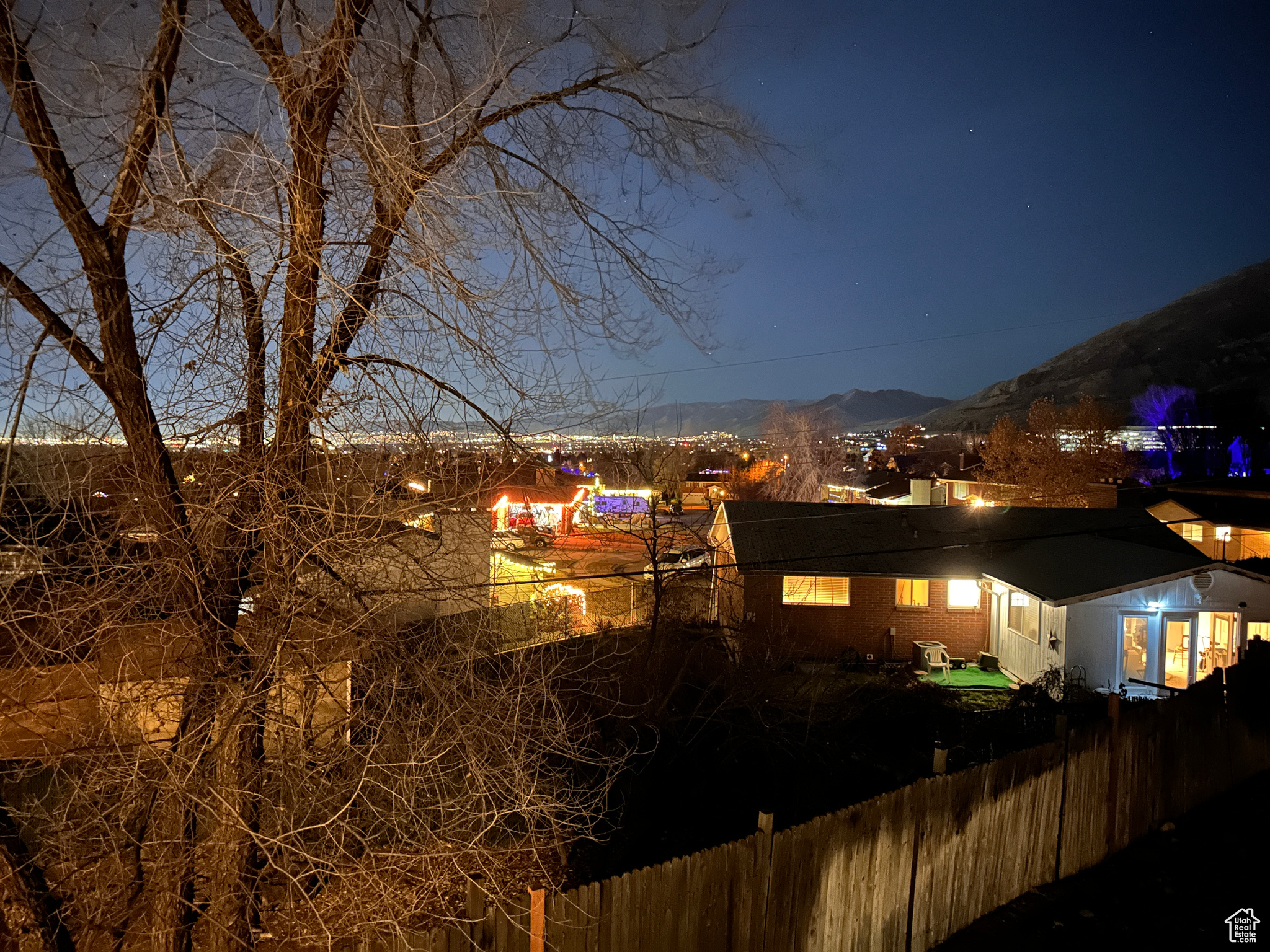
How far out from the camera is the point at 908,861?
5551mm

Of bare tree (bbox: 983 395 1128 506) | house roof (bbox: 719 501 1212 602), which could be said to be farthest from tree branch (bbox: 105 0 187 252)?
bare tree (bbox: 983 395 1128 506)

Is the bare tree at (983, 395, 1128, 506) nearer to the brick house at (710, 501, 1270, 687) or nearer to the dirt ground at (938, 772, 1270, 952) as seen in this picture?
the brick house at (710, 501, 1270, 687)

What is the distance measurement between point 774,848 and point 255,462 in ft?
12.0

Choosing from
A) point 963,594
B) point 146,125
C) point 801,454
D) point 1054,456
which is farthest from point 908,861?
point 801,454

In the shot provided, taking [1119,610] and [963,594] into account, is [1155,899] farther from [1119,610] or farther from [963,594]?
[963,594]

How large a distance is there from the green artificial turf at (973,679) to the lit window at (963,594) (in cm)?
155

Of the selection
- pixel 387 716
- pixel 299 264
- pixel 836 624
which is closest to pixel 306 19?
pixel 299 264

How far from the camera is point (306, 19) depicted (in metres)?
3.87

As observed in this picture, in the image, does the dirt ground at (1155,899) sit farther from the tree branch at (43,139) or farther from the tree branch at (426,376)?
the tree branch at (43,139)

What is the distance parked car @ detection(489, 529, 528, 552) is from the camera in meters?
4.66

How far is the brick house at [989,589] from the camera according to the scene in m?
16.0

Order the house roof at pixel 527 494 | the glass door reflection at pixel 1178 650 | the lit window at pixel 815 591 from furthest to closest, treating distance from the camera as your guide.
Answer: the lit window at pixel 815 591, the glass door reflection at pixel 1178 650, the house roof at pixel 527 494

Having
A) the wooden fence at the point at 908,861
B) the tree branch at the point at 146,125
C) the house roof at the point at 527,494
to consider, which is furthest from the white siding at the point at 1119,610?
the tree branch at the point at 146,125

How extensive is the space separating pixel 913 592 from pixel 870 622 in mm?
1284
